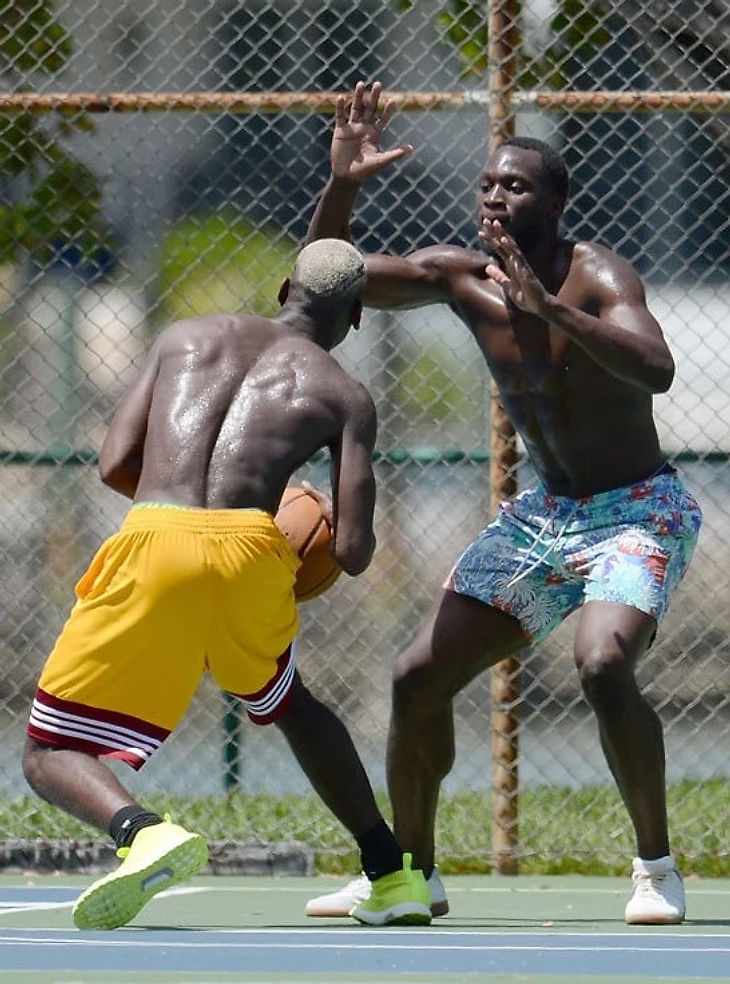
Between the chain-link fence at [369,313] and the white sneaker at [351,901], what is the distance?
4.97ft

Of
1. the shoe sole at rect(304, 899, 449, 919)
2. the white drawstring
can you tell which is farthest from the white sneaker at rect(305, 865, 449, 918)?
the white drawstring

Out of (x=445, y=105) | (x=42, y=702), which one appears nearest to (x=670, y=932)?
(x=42, y=702)

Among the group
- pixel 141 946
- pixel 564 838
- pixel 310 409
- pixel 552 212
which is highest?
pixel 552 212

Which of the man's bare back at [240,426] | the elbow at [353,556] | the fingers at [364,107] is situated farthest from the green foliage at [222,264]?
the elbow at [353,556]

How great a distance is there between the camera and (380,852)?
568 centimetres

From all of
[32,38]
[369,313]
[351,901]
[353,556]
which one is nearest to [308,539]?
[353,556]

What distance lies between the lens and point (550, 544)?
19.6ft

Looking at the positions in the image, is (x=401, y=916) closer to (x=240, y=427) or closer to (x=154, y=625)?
(x=154, y=625)

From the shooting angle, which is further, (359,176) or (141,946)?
(359,176)

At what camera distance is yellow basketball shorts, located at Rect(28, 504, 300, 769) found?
5148mm

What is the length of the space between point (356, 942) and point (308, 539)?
1.06 m

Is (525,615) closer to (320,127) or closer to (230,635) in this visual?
(230,635)

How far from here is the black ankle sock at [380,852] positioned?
18.6 ft

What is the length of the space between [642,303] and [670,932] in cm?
174
